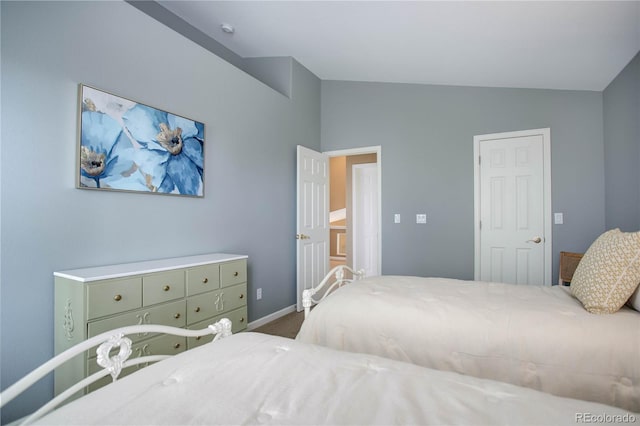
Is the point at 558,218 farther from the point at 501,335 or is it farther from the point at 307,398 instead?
the point at 307,398

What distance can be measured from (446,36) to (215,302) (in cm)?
290

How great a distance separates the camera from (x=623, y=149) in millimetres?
2805

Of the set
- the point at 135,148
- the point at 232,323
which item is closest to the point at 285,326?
the point at 232,323

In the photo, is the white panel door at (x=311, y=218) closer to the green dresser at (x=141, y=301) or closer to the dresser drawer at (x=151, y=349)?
the green dresser at (x=141, y=301)

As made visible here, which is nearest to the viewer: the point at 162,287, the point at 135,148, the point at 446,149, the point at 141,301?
the point at 141,301

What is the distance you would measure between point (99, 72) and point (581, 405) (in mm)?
2869

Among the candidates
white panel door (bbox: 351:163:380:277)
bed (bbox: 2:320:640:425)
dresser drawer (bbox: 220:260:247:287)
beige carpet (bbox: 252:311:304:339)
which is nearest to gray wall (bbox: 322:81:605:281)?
white panel door (bbox: 351:163:380:277)

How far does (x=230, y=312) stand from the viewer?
2.71 m

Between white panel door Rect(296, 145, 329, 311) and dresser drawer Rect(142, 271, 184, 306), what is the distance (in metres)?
1.80

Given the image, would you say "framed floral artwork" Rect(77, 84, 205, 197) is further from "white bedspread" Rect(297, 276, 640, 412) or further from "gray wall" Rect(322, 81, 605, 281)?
"gray wall" Rect(322, 81, 605, 281)

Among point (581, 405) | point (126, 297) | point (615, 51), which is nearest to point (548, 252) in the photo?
point (615, 51)

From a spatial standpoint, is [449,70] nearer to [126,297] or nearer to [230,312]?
[230,312]

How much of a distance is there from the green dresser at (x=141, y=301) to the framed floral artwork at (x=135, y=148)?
22.7 inches

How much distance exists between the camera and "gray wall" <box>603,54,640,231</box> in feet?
8.50
